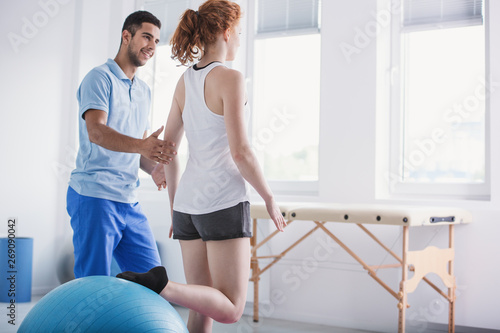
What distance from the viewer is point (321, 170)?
13.1 feet

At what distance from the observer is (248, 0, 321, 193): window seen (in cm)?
440

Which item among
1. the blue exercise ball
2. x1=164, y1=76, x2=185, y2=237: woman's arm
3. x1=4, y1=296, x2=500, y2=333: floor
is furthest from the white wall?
the blue exercise ball

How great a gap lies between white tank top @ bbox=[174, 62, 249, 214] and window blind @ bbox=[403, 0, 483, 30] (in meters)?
2.50

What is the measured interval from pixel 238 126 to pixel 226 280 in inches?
20.5

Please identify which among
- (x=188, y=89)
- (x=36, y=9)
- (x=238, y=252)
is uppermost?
(x=36, y=9)

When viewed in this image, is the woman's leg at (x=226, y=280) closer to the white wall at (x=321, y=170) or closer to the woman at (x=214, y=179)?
the woman at (x=214, y=179)

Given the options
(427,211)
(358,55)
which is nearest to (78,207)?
(427,211)

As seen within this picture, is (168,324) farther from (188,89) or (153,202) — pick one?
(153,202)

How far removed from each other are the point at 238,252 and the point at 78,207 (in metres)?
0.76

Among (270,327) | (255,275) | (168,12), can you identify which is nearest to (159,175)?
(255,275)

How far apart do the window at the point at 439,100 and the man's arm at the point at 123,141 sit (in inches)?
93.5

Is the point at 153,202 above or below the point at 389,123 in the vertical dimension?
below

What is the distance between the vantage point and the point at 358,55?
12.8ft

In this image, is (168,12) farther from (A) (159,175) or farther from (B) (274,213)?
(B) (274,213)
